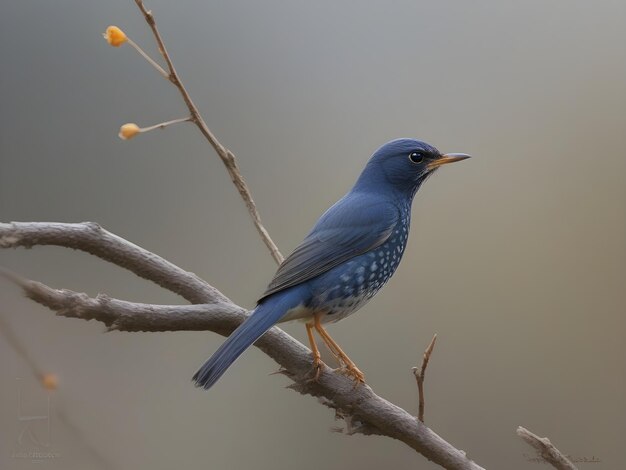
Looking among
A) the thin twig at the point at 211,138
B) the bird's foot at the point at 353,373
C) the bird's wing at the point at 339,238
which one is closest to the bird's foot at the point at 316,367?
the bird's foot at the point at 353,373

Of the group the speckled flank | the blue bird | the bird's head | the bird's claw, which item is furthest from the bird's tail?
the bird's head

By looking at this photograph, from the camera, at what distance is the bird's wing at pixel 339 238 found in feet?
7.66

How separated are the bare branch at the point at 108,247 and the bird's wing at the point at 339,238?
9.7 inches

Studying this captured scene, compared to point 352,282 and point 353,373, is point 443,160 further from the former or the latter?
point 353,373

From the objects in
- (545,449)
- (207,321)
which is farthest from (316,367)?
(545,449)

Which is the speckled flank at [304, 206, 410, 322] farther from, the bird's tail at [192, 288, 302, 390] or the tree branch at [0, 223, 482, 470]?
the tree branch at [0, 223, 482, 470]

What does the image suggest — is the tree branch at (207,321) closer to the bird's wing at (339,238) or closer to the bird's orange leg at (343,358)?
the bird's orange leg at (343,358)

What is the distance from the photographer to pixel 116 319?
1.66 metres

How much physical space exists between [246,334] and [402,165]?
112 centimetres

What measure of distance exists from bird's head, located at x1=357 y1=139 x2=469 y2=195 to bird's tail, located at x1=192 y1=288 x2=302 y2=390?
677 mm

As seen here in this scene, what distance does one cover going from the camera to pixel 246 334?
1901mm

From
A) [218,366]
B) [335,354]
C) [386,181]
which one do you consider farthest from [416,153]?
[218,366]

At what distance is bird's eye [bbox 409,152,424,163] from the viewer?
2.70m

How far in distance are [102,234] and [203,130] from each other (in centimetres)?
38
